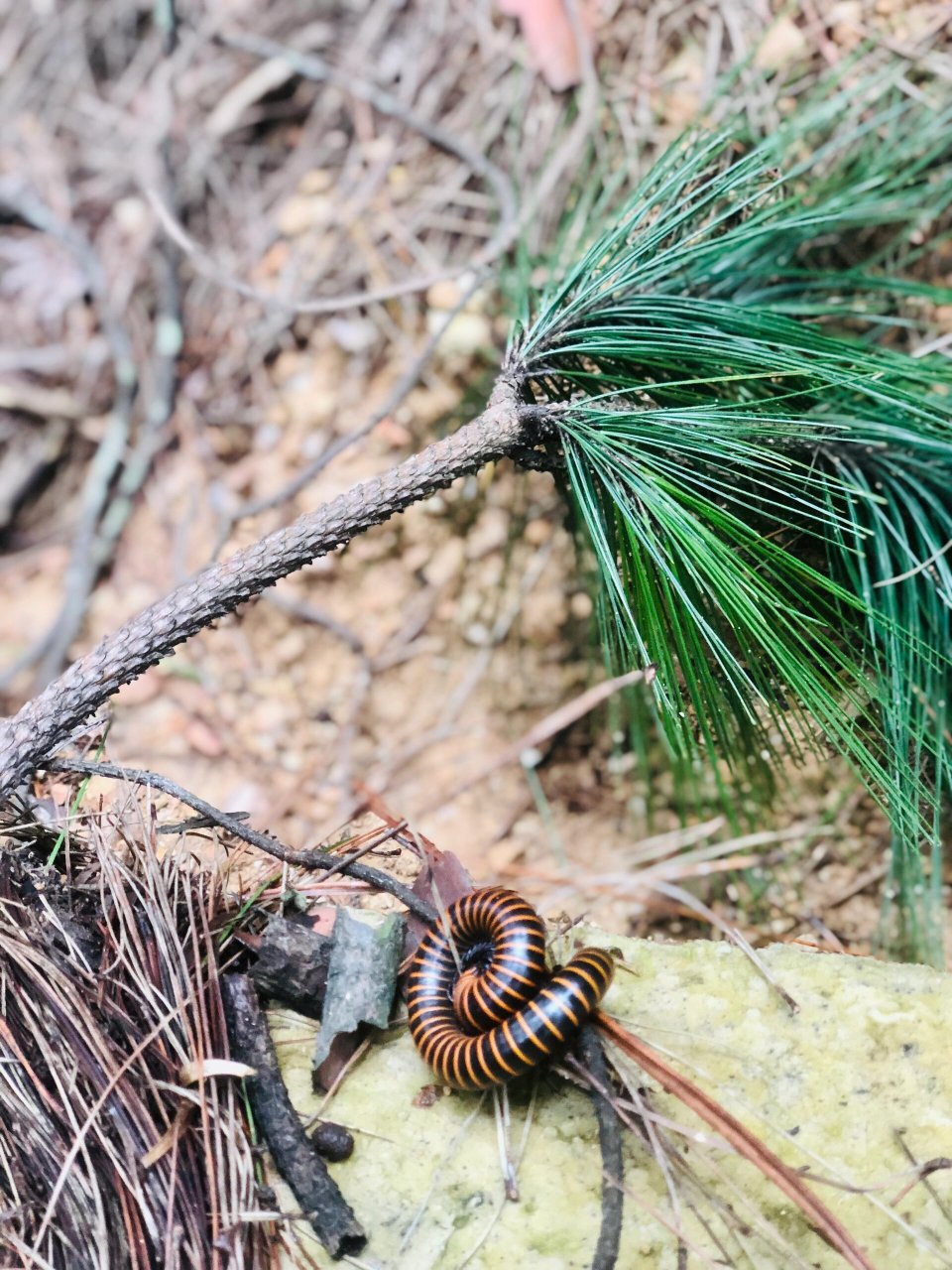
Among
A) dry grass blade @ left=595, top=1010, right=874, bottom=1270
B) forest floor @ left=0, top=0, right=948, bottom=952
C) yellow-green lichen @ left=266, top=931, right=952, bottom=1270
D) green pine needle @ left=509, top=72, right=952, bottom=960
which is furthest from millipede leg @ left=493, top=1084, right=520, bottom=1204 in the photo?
forest floor @ left=0, top=0, right=948, bottom=952

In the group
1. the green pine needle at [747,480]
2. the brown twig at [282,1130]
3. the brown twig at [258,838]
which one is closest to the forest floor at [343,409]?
the green pine needle at [747,480]

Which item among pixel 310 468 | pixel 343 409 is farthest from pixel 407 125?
pixel 310 468

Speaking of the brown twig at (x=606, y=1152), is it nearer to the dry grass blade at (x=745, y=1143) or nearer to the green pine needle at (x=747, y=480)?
the dry grass blade at (x=745, y=1143)

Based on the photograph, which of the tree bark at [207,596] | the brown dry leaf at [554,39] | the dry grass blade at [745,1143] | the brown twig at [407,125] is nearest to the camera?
the dry grass blade at [745,1143]

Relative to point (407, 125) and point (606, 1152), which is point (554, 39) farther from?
point (606, 1152)

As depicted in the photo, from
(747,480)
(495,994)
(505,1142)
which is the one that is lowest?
(505,1142)

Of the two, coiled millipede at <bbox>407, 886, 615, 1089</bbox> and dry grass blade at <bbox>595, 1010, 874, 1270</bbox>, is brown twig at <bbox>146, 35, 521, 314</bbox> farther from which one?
dry grass blade at <bbox>595, 1010, 874, 1270</bbox>
